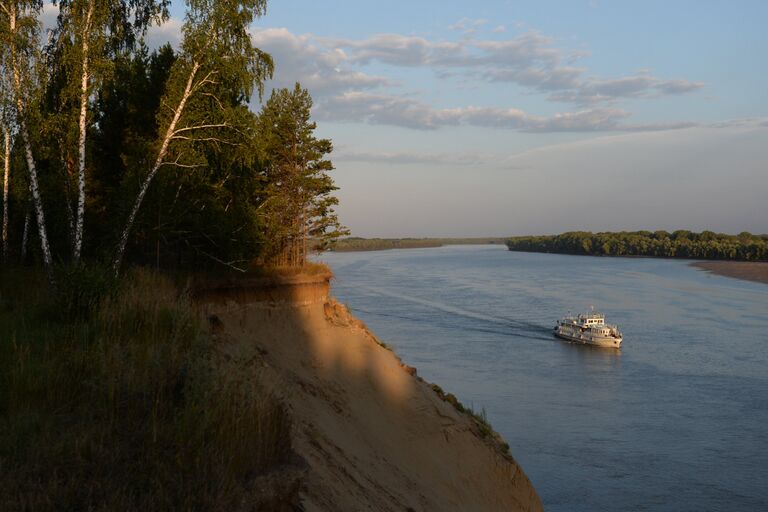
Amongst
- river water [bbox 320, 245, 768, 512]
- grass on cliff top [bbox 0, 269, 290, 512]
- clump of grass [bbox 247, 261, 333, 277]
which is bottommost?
river water [bbox 320, 245, 768, 512]

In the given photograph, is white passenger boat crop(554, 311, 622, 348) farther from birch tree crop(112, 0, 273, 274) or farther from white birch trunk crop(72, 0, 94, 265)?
white birch trunk crop(72, 0, 94, 265)

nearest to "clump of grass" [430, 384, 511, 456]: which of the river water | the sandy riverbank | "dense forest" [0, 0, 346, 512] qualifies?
the river water

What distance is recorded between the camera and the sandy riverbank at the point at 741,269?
12695 cm

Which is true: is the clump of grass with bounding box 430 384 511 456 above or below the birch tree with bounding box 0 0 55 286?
below

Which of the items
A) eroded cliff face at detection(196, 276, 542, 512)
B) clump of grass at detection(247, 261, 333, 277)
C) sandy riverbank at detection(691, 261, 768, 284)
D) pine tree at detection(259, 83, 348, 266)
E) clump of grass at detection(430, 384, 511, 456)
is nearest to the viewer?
eroded cliff face at detection(196, 276, 542, 512)

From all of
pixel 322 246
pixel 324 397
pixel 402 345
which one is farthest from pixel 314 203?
pixel 324 397

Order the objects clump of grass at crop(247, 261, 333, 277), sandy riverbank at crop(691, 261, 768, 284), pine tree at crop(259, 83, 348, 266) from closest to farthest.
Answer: clump of grass at crop(247, 261, 333, 277), pine tree at crop(259, 83, 348, 266), sandy riverbank at crop(691, 261, 768, 284)

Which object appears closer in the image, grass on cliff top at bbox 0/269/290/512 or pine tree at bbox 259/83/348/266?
grass on cliff top at bbox 0/269/290/512

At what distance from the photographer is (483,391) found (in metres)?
38.6

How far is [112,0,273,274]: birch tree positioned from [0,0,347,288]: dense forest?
1.5 inches

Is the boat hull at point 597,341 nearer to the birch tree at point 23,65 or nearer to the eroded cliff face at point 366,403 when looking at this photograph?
the eroded cliff face at point 366,403

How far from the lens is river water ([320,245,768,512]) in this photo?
27.5 metres

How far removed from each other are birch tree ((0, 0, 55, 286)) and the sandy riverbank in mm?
128303

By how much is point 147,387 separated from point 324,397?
12.6 meters
